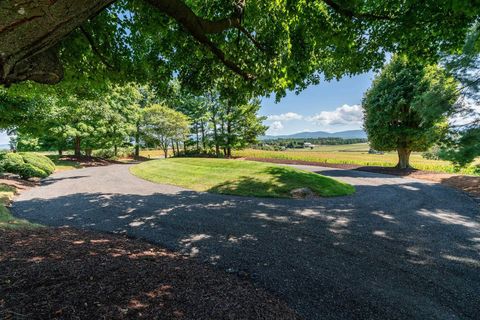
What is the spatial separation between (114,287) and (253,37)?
6469mm

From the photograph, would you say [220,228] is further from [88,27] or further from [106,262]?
[88,27]

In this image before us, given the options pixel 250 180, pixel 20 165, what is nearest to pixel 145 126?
pixel 20 165

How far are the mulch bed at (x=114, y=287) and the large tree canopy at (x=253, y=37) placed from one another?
432 centimetres

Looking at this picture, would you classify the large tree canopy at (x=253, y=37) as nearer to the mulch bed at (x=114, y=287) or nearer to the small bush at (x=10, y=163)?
the mulch bed at (x=114, y=287)

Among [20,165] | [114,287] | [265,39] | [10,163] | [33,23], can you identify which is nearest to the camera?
[33,23]

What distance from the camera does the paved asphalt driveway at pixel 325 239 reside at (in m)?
3.32

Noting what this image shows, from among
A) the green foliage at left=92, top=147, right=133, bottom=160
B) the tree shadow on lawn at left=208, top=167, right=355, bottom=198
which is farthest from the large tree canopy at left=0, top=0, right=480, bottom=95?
the green foliage at left=92, top=147, right=133, bottom=160

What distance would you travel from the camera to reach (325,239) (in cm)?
545

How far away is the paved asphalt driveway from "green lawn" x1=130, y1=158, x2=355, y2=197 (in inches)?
40.1

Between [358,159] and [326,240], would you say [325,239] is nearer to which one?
[326,240]

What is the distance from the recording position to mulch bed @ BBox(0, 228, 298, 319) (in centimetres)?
245

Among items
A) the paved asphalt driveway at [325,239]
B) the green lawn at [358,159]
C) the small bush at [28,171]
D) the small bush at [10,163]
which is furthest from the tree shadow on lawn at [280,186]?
the small bush at [10,163]

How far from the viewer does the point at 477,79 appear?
1120cm

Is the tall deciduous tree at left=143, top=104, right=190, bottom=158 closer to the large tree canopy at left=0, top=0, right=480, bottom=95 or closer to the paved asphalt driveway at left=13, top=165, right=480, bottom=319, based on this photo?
the paved asphalt driveway at left=13, top=165, right=480, bottom=319
